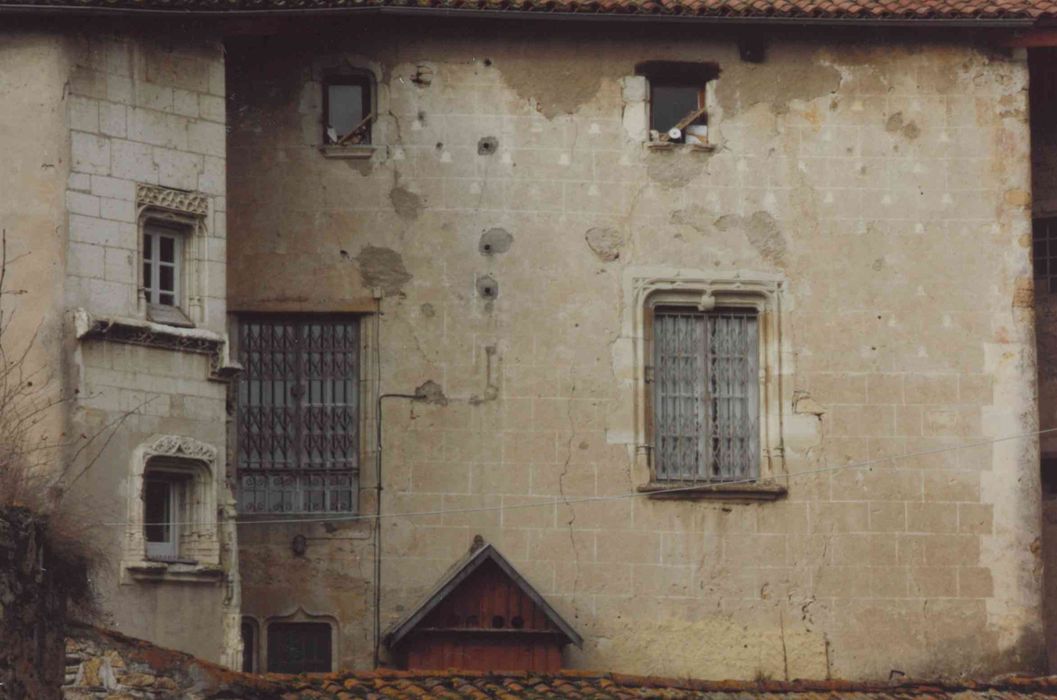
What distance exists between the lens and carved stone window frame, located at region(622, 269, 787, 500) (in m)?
33.2

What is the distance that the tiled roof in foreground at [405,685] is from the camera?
86.3ft

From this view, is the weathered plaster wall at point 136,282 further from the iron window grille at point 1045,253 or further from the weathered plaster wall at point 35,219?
the iron window grille at point 1045,253

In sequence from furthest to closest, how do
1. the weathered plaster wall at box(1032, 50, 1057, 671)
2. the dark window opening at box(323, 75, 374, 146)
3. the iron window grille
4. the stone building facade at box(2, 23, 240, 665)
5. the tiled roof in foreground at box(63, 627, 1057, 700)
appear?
the iron window grille
the weathered plaster wall at box(1032, 50, 1057, 671)
the dark window opening at box(323, 75, 374, 146)
the stone building facade at box(2, 23, 240, 665)
the tiled roof in foreground at box(63, 627, 1057, 700)

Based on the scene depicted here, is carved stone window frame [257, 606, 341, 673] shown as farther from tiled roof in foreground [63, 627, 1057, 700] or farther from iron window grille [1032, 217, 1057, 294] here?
iron window grille [1032, 217, 1057, 294]

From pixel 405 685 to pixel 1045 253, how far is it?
10.5 m

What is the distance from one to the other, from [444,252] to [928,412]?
545 centimetres

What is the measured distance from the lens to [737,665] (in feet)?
108

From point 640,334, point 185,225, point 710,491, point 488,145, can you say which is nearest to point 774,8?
point 488,145

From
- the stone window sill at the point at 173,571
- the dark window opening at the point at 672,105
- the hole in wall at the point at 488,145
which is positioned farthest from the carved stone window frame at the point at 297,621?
the dark window opening at the point at 672,105

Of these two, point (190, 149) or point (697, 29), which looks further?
point (697, 29)

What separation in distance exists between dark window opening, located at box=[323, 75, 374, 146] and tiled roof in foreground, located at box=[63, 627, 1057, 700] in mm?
6091

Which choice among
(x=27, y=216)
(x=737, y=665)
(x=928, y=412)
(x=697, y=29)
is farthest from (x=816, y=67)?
(x=27, y=216)

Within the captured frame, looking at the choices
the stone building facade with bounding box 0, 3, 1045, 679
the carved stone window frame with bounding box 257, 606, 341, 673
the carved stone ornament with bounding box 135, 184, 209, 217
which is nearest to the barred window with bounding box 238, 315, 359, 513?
the stone building facade with bounding box 0, 3, 1045, 679

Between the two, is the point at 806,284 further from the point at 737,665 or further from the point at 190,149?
the point at 190,149
